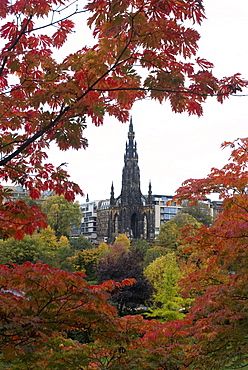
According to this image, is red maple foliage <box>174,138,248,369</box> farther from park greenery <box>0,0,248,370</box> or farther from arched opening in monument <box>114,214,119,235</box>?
arched opening in monument <box>114,214,119,235</box>

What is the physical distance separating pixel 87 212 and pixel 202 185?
342 feet

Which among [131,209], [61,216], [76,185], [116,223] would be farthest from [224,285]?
[116,223]

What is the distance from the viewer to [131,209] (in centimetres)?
7606

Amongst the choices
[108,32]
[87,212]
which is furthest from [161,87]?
[87,212]

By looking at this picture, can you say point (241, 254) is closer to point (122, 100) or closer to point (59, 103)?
point (122, 100)

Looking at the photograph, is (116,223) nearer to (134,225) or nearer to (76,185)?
(134,225)

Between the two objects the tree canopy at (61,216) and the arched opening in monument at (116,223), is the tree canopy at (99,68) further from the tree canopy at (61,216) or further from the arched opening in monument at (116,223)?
the arched opening in monument at (116,223)

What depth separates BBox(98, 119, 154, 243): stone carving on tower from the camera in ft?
248

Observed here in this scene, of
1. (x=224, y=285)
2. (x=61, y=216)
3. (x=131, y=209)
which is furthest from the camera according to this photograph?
(x=131, y=209)

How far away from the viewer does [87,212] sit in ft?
361

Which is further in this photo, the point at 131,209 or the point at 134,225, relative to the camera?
the point at 134,225

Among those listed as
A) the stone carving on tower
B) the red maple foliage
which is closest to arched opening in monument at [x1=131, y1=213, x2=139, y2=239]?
the stone carving on tower

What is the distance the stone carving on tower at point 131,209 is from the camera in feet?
248

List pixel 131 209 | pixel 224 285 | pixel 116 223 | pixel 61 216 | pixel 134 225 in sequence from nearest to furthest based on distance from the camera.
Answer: pixel 224 285 < pixel 61 216 < pixel 131 209 < pixel 116 223 < pixel 134 225
